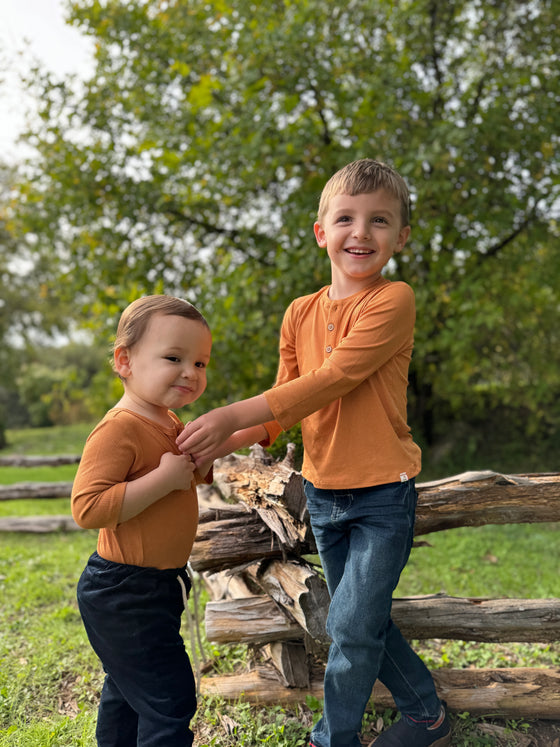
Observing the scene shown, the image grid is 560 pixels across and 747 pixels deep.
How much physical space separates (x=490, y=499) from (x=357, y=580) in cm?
99

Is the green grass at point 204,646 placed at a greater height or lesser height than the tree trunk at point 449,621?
lesser

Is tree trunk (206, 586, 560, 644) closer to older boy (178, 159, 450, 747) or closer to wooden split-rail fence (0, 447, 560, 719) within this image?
wooden split-rail fence (0, 447, 560, 719)

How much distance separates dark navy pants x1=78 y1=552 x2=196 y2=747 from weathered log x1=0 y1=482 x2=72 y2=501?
20.1ft

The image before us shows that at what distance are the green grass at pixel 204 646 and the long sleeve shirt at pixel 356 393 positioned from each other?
4.44ft

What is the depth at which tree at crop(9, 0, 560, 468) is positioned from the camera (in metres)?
6.22

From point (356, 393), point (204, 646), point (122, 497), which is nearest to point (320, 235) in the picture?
point (356, 393)

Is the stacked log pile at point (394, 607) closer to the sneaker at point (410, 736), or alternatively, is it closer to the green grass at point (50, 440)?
the sneaker at point (410, 736)

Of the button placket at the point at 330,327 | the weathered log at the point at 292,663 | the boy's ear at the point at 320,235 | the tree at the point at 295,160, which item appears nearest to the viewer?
the button placket at the point at 330,327

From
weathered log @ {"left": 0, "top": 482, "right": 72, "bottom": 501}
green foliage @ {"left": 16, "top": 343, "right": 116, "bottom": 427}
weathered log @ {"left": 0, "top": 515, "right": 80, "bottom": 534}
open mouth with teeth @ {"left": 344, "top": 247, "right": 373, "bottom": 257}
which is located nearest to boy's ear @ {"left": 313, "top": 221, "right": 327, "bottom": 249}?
open mouth with teeth @ {"left": 344, "top": 247, "right": 373, "bottom": 257}

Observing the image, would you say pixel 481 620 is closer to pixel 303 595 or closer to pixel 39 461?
pixel 303 595

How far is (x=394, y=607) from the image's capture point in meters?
2.75

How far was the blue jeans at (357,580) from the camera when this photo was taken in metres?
2.01

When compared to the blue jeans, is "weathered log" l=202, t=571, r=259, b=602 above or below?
below

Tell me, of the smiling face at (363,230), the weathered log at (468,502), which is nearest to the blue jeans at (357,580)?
the weathered log at (468,502)
